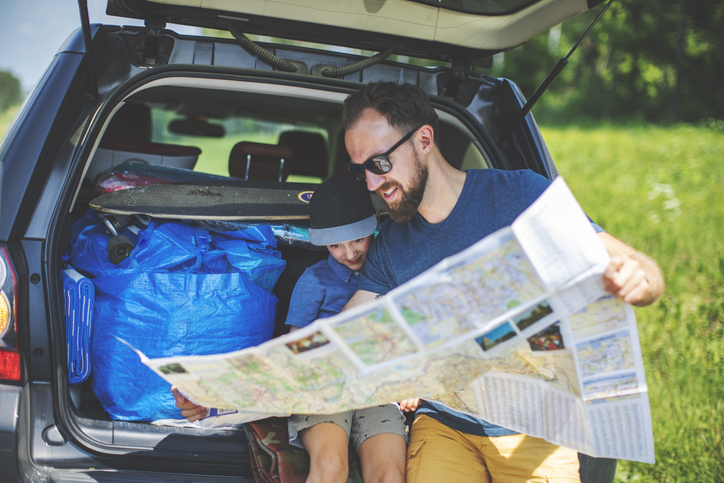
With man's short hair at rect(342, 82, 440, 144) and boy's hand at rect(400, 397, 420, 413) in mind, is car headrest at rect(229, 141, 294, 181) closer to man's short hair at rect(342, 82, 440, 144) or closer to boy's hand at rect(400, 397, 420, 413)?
man's short hair at rect(342, 82, 440, 144)

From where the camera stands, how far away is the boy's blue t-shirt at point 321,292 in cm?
188

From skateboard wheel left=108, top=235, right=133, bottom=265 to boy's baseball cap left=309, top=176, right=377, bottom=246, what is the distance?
65cm

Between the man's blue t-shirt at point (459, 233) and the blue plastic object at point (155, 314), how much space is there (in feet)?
1.48

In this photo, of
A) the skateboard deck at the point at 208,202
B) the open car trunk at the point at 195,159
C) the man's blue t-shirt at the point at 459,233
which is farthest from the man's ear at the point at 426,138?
the skateboard deck at the point at 208,202

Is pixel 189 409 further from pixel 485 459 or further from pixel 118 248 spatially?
pixel 485 459

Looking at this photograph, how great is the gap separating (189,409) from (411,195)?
0.95 meters

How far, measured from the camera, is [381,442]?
5.73 feet

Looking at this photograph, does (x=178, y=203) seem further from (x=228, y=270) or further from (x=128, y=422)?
(x=128, y=422)

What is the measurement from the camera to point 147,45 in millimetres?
1822

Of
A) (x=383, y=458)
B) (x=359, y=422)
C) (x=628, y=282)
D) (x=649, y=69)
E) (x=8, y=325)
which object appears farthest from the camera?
(x=649, y=69)

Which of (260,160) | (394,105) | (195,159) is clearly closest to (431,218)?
(394,105)

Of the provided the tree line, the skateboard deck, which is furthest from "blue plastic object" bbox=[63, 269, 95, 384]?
the tree line

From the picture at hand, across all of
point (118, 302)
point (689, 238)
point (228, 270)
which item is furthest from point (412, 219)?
point (689, 238)

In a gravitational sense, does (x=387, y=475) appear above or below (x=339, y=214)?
below
